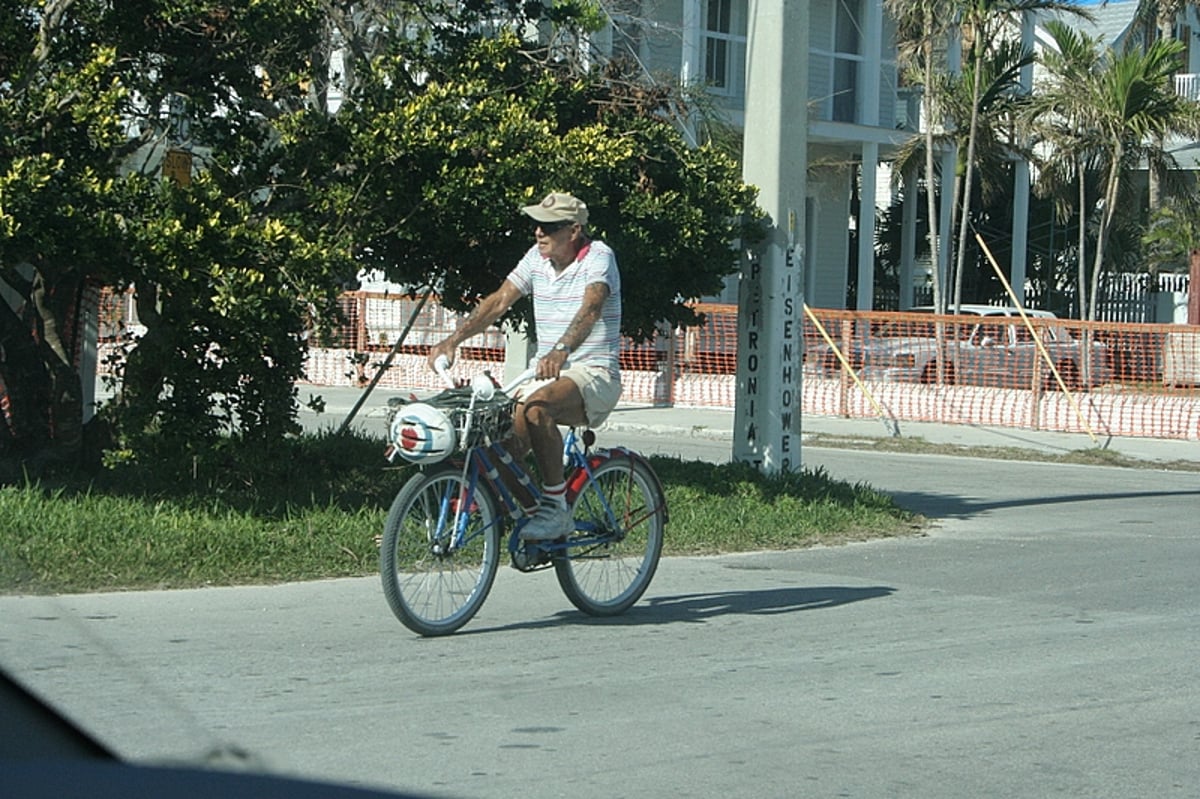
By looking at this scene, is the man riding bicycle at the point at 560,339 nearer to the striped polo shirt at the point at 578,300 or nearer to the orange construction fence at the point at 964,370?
the striped polo shirt at the point at 578,300

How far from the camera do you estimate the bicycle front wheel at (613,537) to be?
7.86 m

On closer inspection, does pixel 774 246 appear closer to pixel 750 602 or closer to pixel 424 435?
pixel 750 602

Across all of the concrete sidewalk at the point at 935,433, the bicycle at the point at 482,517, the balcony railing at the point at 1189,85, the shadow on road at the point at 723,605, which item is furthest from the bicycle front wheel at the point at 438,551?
the balcony railing at the point at 1189,85

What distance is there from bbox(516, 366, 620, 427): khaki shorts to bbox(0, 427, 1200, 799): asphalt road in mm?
989

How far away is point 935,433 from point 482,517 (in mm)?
13987

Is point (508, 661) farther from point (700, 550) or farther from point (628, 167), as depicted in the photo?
point (628, 167)

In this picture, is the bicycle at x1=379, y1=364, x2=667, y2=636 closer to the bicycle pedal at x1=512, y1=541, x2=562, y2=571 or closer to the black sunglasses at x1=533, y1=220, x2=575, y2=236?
the bicycle pedal at x1=512, y1=541, x2=562, y2=571

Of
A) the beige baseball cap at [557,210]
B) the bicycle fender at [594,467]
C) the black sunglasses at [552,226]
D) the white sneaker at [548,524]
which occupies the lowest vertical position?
the white sneaker at [548,524]

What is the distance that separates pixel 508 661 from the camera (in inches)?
269

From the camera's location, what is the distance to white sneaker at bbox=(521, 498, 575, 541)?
298 inches

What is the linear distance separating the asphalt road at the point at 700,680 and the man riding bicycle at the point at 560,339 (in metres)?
0.69

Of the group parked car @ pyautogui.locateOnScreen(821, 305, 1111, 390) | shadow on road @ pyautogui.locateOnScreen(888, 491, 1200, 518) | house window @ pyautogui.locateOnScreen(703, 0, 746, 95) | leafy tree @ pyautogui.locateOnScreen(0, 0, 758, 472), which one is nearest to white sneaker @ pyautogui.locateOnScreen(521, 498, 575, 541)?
leafy tree @ pyautogui.locateOnScreen(0, 0, 758, 472)

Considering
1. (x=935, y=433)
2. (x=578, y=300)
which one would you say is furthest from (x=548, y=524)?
(x=935, y=433)

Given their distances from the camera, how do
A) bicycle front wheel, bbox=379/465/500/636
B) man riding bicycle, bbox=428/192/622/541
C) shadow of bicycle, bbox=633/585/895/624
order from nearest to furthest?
bicycle front wheel, bbox=379/465/500/636 → man riding bicycle, bbox=428/192/622/541 → shadow of bicycle, bbox=633/585/895/624
